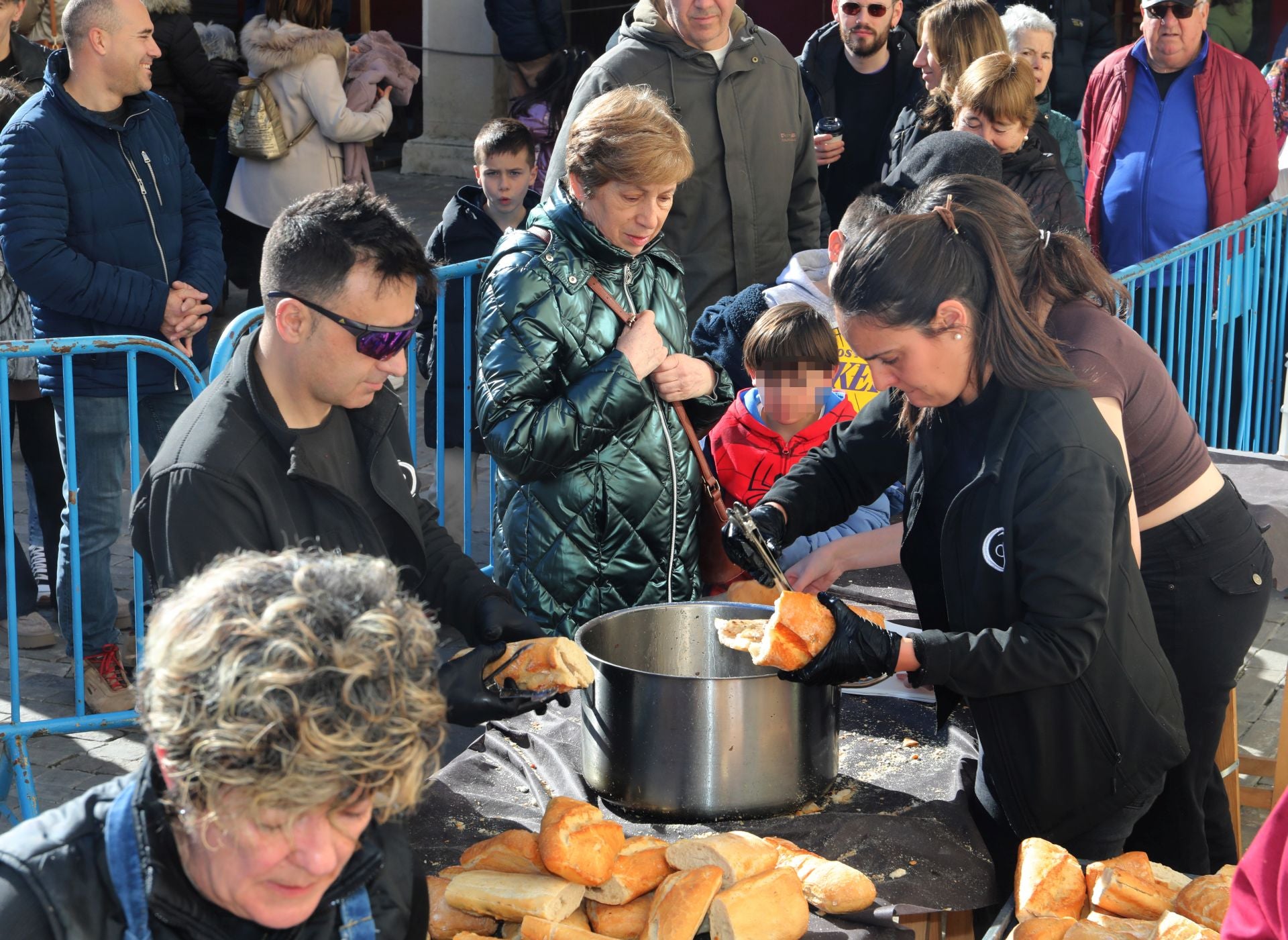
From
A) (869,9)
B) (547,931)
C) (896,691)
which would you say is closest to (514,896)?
(547,931)

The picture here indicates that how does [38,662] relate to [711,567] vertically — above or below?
below

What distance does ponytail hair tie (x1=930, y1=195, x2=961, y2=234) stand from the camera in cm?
258

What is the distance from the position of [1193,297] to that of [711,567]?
11.2 feet

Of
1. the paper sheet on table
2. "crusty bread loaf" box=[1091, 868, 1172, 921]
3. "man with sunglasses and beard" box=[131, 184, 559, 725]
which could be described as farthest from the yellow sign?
"crusty bread loaf" box=[1091, 868, 1172, 921]

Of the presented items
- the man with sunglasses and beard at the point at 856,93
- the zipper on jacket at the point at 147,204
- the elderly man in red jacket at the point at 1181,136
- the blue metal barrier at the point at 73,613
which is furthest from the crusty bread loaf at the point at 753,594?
the elderly man in red jacket at the point at 1181,136

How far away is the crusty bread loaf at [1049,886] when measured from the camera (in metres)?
2.20

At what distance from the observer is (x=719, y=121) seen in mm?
5137

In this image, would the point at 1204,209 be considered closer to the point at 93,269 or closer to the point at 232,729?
the point at 93,269

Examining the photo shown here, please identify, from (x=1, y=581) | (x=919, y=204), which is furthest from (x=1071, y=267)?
(x=1, y=581)

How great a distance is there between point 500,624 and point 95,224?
9.09ft

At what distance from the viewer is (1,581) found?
5461 millimetres

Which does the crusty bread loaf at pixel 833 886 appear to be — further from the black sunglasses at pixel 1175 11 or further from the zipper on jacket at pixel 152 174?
the black sunglasses at pixel 1175 11

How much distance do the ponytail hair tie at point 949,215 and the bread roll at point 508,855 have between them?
4.37 feet

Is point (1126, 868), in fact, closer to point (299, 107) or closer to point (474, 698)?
point (474, 698)
